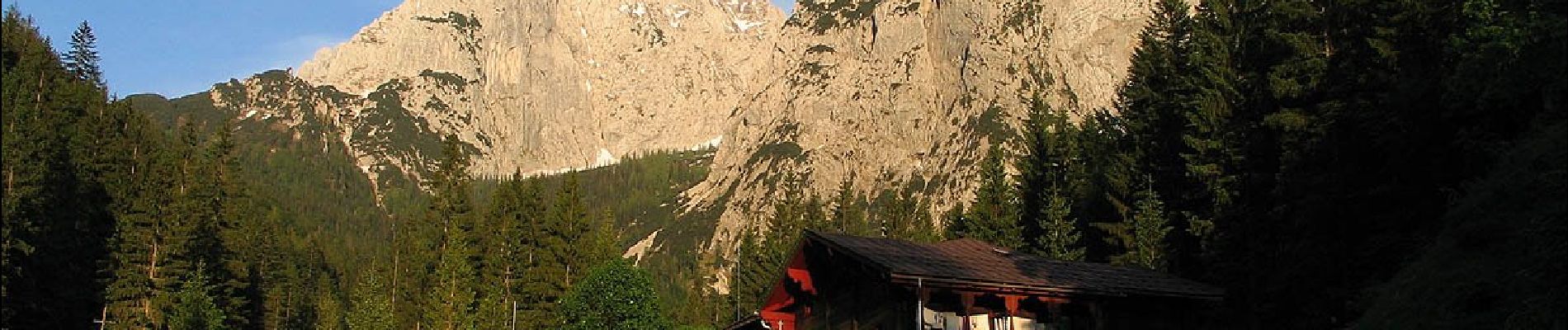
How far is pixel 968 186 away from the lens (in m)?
156

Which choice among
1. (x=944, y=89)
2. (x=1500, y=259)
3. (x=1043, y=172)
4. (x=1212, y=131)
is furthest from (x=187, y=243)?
(x=944, y=89)

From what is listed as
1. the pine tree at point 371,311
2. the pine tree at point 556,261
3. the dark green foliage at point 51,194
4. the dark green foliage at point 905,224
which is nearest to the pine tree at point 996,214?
the dark green foliage at point 905,224

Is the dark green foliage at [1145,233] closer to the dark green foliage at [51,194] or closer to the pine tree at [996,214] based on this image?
the pine tree at [996,214]

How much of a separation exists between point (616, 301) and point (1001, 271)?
125 ft

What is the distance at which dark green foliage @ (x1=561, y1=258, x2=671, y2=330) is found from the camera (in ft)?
203

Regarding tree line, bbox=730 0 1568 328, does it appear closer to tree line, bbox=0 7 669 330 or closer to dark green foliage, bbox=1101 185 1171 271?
dark green foliage, bbox=1101 185 1171 271

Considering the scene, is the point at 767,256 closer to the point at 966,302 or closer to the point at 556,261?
the point at 556,261

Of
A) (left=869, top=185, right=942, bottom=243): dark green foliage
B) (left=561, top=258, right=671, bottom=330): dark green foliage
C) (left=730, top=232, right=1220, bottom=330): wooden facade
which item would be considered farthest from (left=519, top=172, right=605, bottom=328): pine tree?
(left=730, top=232, right=1220, bottom=330): wooden facade

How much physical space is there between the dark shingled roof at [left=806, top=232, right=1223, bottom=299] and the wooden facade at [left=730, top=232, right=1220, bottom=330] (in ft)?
0.09

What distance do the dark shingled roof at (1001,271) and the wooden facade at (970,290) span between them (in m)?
0.03

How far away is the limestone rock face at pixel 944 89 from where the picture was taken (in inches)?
6555

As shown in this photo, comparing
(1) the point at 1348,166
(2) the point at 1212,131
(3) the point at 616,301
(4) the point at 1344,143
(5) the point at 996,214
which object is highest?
(2) the point at 1212,131

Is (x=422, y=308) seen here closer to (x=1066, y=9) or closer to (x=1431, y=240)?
(x=1431, y=240)

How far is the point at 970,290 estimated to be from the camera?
963 inches
